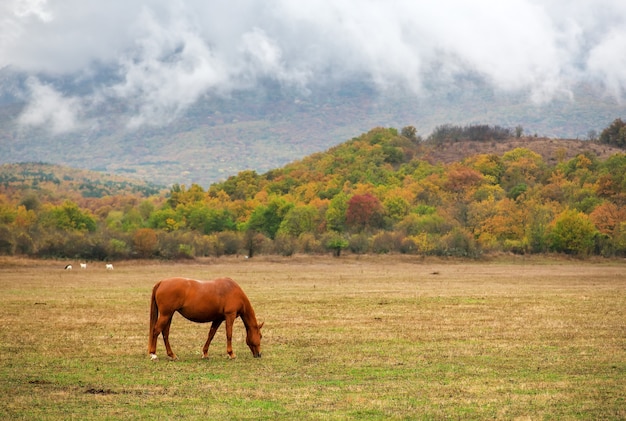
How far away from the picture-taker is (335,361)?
65.0ft

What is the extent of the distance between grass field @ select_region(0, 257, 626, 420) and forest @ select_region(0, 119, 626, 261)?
179 ft

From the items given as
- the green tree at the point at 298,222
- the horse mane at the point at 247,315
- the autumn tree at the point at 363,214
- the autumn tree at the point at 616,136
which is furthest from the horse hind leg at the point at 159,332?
the autumn tree at the point at 616,136

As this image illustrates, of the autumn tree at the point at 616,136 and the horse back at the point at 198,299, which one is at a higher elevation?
the autumn tree at the point at 616,136

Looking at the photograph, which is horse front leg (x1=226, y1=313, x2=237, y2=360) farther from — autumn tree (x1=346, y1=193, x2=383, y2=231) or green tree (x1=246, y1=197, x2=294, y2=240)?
green tree (x1=246, y1=197, x2=294, y2=240)

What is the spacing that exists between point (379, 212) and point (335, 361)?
329 feet

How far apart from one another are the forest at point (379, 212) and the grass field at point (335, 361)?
54.5m

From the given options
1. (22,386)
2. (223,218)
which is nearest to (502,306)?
(22,386)

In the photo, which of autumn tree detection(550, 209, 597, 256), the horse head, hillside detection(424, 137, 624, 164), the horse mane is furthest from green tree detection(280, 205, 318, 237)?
the horse head

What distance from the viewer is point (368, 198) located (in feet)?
398

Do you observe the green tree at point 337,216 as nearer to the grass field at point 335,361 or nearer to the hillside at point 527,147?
the hillside at point 527,147

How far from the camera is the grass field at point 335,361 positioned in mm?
14883

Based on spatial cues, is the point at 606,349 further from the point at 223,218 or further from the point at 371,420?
the point at 223,218

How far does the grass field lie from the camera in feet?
48.8

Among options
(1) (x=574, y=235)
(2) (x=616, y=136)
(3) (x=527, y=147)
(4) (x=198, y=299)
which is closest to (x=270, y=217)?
(1) (x=574, y=235)
